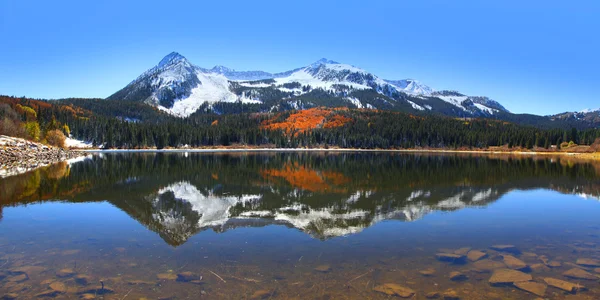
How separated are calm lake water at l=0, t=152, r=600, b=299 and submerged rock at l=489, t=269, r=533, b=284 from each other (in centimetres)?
2

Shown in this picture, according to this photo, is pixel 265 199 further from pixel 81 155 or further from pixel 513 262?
pixel 81 155

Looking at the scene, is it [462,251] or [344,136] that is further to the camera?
[344,136]

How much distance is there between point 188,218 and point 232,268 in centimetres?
712

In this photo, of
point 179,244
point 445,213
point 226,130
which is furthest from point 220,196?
point 226,130

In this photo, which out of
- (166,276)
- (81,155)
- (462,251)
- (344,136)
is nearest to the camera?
(166,276)

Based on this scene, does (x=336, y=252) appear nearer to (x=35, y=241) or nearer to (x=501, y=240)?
(x=501, y=240)

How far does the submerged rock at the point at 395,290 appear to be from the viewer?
8148mm

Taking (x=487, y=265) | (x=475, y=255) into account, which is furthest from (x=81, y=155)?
(x=487, y=265)

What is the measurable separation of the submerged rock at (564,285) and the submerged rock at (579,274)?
581 millimetres

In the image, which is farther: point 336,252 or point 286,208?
point 286,208

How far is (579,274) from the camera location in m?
9.38

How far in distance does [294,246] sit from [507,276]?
18.8ft

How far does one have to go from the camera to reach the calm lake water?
848cm

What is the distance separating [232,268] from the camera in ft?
31.9
